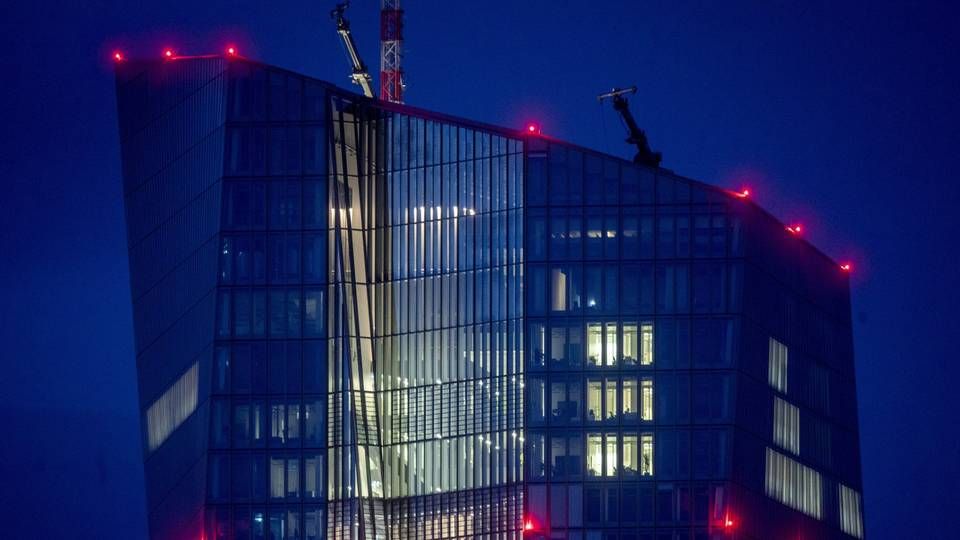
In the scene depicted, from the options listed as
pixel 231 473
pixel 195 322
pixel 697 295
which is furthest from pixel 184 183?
pixel 697 295

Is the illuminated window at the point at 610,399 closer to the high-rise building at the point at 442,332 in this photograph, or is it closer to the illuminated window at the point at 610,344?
the high-rise building at the point at 442,332

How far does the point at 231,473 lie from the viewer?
15188 centimetres

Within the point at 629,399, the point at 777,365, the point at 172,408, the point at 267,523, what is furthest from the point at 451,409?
the point at 777,365

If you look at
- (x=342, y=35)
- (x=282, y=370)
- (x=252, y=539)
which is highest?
(x=342, y=35)

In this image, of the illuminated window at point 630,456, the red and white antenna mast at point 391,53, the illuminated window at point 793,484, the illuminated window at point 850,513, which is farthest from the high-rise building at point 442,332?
the red and white antenna mast at point 391,53

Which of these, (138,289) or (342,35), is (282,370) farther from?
(342,35)

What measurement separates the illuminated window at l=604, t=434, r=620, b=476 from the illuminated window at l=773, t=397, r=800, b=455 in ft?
39.5

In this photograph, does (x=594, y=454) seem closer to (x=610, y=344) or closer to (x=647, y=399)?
(x=647, y=399)

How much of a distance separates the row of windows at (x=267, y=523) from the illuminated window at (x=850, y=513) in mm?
39242

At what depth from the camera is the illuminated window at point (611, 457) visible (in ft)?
491

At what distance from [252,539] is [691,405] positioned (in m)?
26.6

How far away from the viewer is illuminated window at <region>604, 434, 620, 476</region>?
491 feet

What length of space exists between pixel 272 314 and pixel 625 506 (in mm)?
23618

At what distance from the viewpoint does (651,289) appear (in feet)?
495
